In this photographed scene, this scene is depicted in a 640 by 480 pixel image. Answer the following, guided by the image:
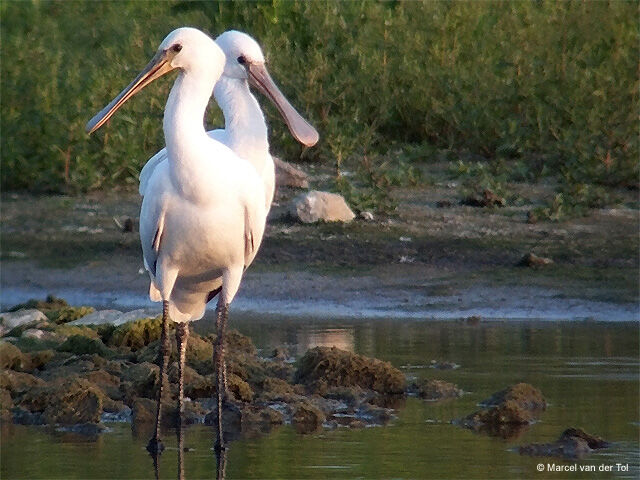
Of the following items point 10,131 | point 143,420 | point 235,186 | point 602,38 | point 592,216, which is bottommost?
point 143,420

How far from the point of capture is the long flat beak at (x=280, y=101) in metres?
8.84

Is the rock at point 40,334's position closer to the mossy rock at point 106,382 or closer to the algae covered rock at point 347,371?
the mossy rock at point 106,382

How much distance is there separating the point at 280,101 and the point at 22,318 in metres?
2.46

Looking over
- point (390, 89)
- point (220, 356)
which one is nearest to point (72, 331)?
point (220, 356)

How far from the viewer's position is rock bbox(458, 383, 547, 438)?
7.57 metres

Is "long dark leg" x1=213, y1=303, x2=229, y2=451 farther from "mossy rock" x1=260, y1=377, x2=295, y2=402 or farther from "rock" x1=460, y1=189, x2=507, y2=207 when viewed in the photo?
"rock" x1=460, y1=189, x2=507, y2=207

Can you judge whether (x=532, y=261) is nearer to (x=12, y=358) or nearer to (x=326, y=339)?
(x=326, y=339)

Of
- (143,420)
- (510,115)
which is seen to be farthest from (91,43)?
(143,420)

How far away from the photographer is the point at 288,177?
1349 cm

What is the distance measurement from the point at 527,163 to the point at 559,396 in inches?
231

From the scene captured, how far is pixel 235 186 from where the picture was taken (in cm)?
763

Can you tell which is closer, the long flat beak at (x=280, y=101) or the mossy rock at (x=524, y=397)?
the mossy rock at (x=524, y=397)

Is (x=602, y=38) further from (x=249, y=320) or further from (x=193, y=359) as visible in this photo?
(x=193, y=359)

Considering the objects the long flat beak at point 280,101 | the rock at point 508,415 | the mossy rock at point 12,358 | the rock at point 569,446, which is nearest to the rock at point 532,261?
the long flat beak at point 280,101
